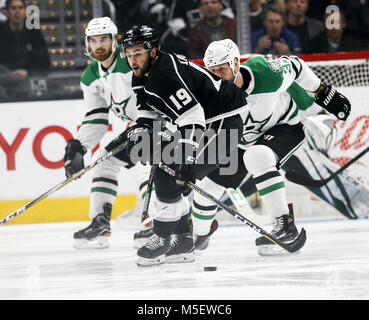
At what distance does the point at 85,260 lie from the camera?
362 centimetres

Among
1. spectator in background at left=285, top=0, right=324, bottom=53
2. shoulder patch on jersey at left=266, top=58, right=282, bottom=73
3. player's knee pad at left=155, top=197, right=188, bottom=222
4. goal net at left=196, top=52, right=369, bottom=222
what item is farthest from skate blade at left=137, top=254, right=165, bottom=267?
spectator in background at left=285, top=0, right=324, bottom=53

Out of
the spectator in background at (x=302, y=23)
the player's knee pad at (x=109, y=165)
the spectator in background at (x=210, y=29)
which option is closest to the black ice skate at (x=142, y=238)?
the player's knee pad at (x=109, y=165)

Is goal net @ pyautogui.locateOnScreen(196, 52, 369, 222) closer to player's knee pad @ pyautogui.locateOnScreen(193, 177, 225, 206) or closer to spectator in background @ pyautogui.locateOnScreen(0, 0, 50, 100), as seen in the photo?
spectator in background @ pyautogui.locateOnScreen(0, 0, 50, 100)

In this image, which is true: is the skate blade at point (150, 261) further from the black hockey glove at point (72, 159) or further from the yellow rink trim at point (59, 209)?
the yellow rink trim at point (59, 209)

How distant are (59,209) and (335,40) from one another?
2079mm

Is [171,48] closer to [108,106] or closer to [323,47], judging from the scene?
[323,47]

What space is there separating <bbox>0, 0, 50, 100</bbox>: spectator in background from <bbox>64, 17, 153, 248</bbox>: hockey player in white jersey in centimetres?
121

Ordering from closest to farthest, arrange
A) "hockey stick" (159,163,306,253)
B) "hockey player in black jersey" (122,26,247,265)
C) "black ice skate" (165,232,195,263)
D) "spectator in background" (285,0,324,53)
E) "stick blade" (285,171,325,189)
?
"hockey player in black jersey" (122,26,247,265) → "hockey stick" (159,163,306,253) → "black ice skate" (165,232,195,263) → "stick blade" (285,171,325,189) → "spectator in background" (285,0,324,53)

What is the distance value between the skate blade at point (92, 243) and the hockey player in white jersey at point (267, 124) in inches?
21.5

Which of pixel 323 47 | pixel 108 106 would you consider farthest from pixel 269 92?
pixel 323 47

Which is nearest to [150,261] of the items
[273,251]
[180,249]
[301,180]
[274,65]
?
[180,249]

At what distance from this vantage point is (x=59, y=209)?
5.00 meters

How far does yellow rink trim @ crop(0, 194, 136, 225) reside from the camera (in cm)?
498
